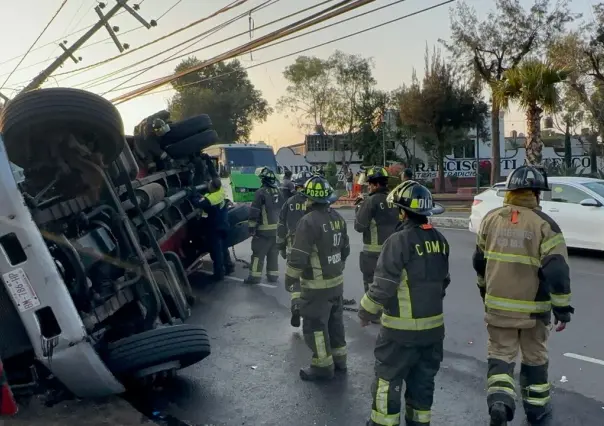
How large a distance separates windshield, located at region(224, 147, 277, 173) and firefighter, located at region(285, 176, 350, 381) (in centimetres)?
1766

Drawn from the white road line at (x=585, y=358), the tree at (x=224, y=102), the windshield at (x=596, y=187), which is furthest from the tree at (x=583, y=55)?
the tree at (x=224, y=102)

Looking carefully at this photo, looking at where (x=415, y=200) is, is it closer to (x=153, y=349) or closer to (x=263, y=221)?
(x=153, y=349)

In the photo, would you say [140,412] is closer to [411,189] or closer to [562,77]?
[411,189]

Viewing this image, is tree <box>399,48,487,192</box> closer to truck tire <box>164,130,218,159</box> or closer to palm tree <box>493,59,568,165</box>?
palm tree <box>493,59,568,165</box>

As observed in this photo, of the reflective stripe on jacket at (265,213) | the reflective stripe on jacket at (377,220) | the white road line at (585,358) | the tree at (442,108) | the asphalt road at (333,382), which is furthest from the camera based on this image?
the tree at (442,108)

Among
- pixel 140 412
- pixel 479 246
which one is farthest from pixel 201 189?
pixel 479 246

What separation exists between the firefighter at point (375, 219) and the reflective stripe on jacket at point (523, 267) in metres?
2.67

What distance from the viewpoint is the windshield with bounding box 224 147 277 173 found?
75.4 feet

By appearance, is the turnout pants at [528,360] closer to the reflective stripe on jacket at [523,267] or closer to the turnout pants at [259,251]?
the reflective stripe on jacket at [523,267]

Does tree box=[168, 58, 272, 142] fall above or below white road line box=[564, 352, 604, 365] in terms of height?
above

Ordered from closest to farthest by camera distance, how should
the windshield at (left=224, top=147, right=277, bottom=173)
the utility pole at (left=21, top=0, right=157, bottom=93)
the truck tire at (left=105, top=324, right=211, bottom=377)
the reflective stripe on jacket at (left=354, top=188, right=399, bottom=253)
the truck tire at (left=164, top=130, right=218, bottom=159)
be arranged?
the truck tire at (left=105, top=324, right=211, bottom=377)
the reflective stripe on jacket at (left=354, top=188, right=399, bottom=253)
the truck tire at (left=164, top=130, right=218, bottom=159)
the utility pole at (left=21, top=0, right=157, bottom=93)
the windshield at (left=224, top=147, right=277, bottom=173)

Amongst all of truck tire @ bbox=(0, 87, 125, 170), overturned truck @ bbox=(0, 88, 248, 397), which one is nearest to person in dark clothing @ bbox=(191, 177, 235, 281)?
overturned truck @ bbox=(0, 88, 248, 397)

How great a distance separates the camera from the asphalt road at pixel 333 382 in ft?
15.0

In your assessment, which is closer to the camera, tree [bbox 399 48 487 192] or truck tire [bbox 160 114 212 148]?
truck tire [bbox 160 114 212 148]
